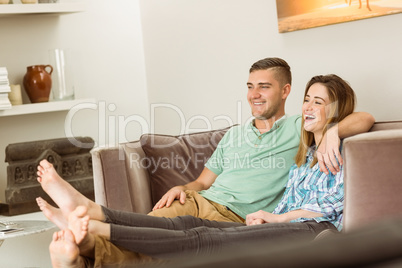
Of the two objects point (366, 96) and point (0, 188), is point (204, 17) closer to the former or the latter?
point (366, 96)

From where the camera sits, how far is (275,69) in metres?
2.52

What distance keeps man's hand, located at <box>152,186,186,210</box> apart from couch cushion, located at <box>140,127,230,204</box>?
0.68 feet

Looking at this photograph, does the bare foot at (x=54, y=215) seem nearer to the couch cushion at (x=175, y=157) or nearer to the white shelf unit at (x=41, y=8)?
the couch cushion at (x=175, y=157)

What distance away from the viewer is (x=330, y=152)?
198cm

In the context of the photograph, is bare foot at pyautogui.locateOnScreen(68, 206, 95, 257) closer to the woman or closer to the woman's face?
the woman

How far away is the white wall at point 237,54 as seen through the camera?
257 cm

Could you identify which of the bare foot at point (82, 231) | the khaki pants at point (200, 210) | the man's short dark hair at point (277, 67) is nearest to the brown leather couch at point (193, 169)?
the khaki pants at point (200, 210)

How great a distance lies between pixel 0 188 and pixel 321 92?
264 cm

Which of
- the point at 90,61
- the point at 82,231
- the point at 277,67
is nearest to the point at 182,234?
the point at 82,231

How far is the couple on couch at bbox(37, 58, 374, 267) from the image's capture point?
1.66m

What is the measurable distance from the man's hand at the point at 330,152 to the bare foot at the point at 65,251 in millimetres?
903

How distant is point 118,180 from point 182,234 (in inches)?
28.7

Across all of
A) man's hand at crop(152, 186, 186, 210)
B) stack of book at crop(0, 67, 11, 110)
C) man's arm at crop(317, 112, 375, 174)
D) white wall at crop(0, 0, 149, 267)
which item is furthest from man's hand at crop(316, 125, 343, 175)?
white wall at crop(0, 0, 149, 267)

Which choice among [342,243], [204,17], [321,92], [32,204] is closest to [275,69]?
[321,92]
